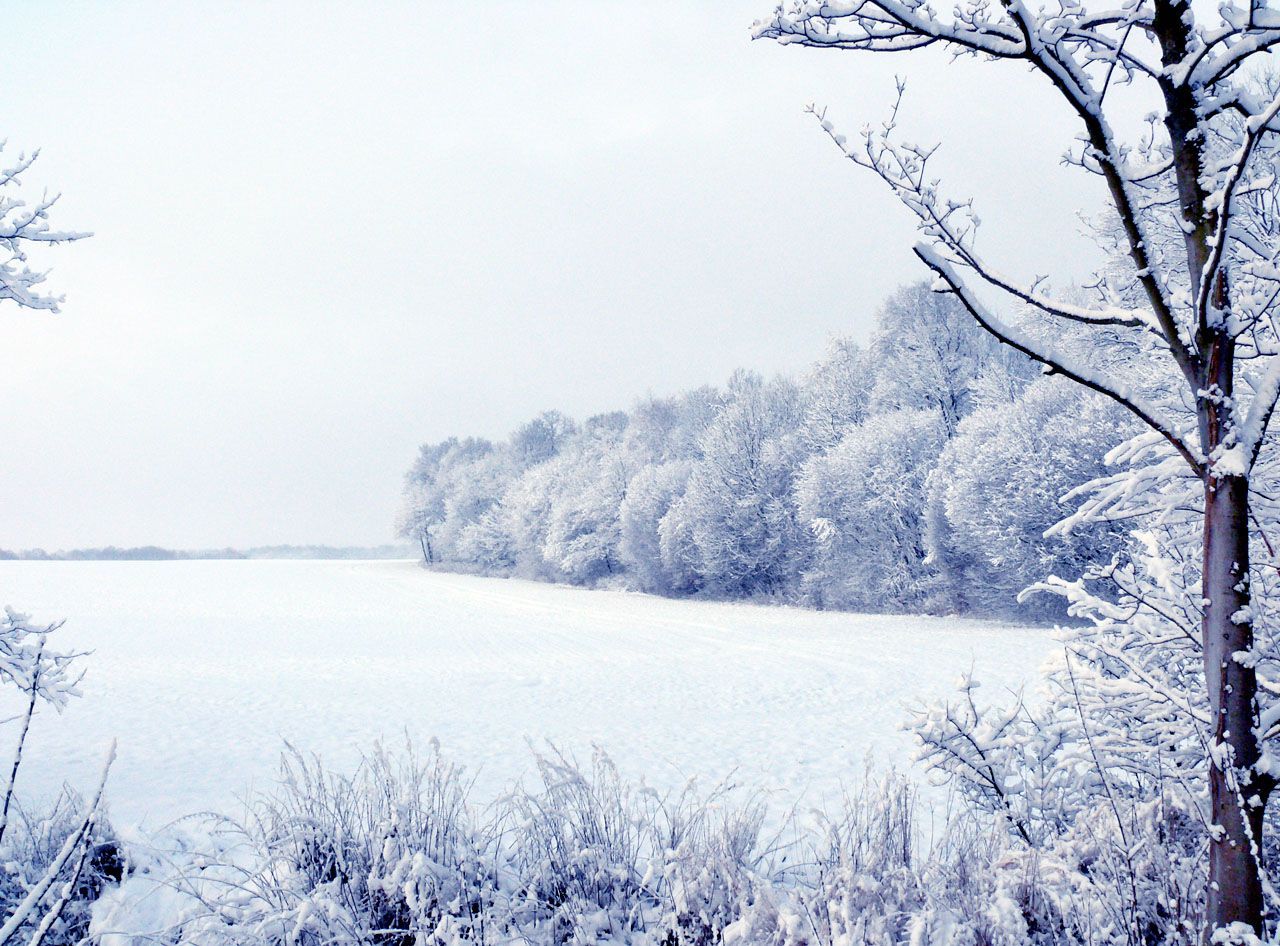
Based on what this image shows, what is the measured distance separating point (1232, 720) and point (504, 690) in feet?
44.5

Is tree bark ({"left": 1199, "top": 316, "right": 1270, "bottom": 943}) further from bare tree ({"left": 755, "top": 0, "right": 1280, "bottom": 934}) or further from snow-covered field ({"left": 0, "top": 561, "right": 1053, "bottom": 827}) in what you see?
snow-covered field ({"left": 0, "top": 561, "right": 1053, "bottom": 827})

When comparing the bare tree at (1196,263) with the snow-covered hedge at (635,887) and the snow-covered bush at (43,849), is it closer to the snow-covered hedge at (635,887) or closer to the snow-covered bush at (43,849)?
the snow-covered hedge at (635,887)

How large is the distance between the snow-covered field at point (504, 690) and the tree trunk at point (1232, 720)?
312 cm

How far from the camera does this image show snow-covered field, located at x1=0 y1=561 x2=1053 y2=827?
9414mm

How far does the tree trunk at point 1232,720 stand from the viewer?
221 cm

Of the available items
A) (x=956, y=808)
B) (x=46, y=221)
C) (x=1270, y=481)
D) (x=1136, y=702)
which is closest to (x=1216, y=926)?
(x=1136, y=702)

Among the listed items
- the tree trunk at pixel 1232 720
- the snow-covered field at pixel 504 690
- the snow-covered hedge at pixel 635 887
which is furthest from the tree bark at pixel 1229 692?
the snow-covered field at pixel 504 690

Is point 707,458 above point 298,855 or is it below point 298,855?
above

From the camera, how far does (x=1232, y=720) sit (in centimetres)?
225

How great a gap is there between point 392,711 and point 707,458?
25739 millimetres

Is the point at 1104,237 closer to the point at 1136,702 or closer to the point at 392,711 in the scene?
the point at 1136,702

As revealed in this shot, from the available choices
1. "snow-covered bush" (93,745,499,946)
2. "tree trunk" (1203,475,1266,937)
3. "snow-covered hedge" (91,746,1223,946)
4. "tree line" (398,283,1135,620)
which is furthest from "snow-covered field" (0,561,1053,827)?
"tree trunk" (1203,475,1266,937)

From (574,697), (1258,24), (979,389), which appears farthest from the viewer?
(979,389)

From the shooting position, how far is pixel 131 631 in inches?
982
